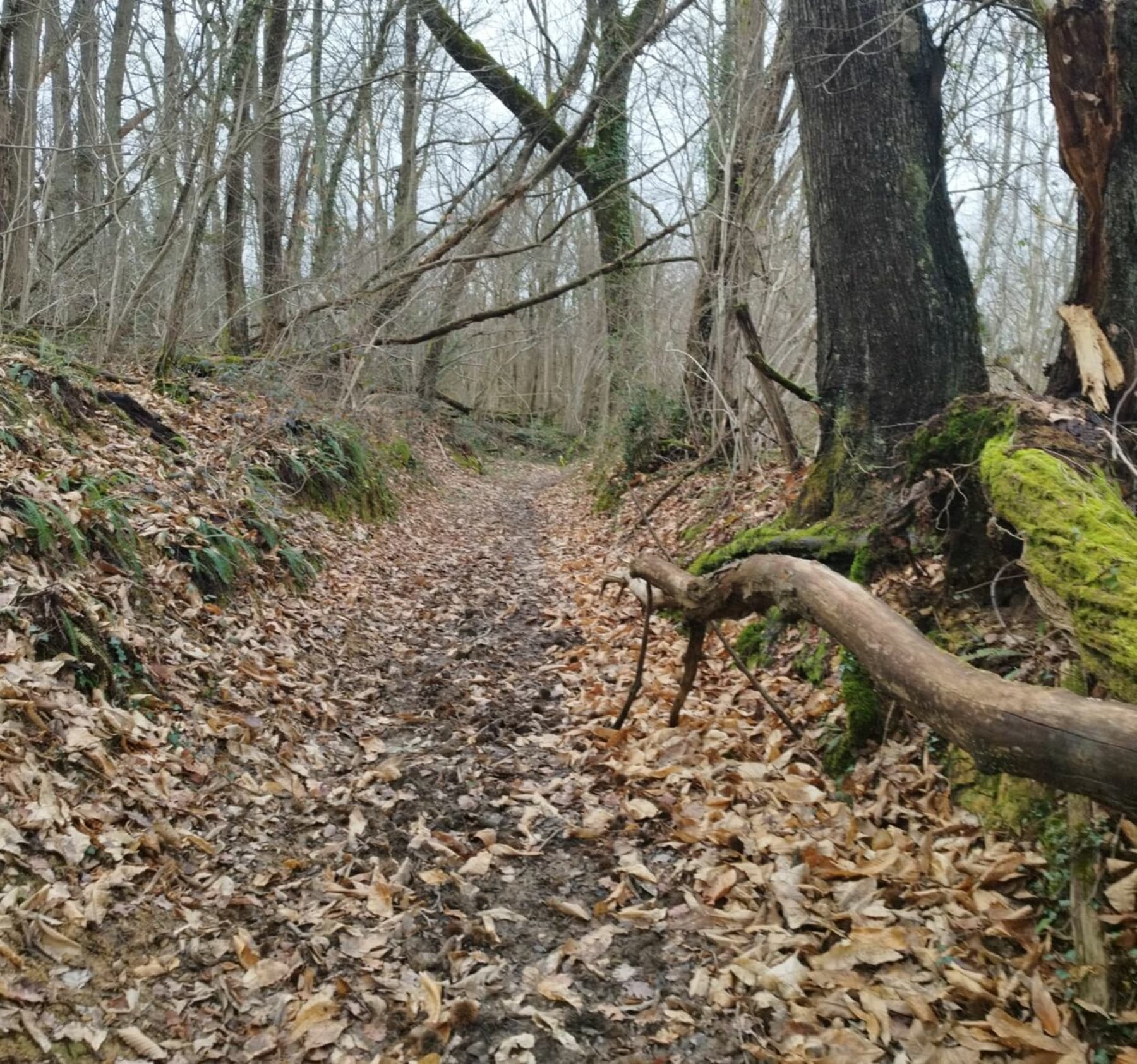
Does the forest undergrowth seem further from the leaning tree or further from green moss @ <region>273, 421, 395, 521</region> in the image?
green moss @ <region>273, 421, 395, 521</region>

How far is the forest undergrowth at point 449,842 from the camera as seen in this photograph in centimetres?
270

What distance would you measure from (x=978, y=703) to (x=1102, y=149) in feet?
11.8

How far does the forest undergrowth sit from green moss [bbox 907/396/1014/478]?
0.60 metres

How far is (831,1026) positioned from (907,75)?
5529 mm

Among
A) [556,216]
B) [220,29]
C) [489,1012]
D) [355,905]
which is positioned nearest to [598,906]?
[489,1012]

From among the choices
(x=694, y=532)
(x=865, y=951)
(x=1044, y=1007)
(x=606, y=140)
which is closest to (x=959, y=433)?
(x=865, y=951)

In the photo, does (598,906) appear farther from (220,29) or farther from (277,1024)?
(220,29)

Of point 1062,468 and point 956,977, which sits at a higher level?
point 1062,468

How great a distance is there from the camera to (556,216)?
2550cm

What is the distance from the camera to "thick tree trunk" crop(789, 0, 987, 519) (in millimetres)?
5176

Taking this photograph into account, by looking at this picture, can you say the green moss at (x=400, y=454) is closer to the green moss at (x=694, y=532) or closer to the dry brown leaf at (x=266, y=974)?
the green moss at (x=694, y=532)

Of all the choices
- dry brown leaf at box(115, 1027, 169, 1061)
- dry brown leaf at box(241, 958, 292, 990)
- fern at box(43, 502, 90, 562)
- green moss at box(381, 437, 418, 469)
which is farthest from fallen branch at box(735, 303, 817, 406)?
green moss at box(381, 437, 418, 469)

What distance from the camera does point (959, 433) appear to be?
4.39m

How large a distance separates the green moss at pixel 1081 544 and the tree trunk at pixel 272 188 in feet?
33.4
